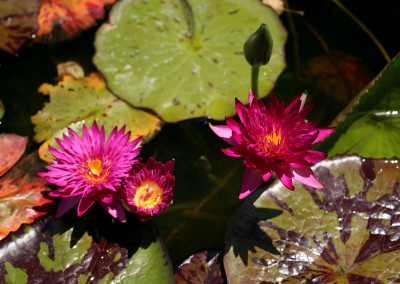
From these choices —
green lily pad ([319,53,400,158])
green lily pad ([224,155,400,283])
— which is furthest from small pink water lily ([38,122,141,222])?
green lily pad ([319,53,400,158])

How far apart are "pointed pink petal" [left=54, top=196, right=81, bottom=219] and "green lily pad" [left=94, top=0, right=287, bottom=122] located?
74 cm

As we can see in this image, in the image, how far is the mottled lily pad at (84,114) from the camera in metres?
2.22

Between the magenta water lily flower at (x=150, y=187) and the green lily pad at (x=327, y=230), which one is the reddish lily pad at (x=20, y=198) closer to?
the magenta water lily flower at (x=150, y=187)

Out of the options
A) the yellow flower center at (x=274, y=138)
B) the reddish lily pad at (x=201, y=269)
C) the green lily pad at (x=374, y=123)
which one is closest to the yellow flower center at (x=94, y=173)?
the reddish lily pad at (x=201, y=269)

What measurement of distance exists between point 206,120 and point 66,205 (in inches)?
40.8

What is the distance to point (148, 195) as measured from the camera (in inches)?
70.6

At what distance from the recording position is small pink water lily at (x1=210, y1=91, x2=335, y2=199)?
5.22 ft

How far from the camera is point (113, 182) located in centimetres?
172

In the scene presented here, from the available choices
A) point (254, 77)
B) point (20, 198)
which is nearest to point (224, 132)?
point (254, 77)

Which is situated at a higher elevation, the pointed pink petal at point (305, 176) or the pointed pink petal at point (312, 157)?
the pointed pink petal at point (312, 157)

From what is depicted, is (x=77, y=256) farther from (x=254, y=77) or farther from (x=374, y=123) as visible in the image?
(x=374, y=123)

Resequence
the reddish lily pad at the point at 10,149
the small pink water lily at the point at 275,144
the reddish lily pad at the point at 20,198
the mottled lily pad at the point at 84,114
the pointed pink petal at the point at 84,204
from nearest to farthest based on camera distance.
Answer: the small pink water lily at the point at 275,144 < the pointed pink petal at the point at 84,204 < the reddish lily pad at the point at 20,198 < the reddish lily pad at the point at 10,149 < the mottled lily pad at the point at 84,114

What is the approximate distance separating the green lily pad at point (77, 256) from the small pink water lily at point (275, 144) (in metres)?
0.57

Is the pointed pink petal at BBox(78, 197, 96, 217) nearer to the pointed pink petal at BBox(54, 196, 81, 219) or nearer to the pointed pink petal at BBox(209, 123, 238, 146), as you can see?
the pointed pink petal at BBox(54, 196, 81, 219)
